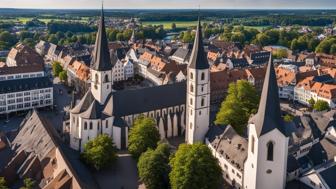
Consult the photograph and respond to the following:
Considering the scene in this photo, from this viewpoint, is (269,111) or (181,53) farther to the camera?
(181,53)

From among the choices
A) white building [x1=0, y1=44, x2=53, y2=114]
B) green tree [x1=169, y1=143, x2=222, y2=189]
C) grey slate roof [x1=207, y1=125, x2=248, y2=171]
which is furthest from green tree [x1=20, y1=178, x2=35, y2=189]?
white building [x1=0, y1=44, x2=53, y2=114]

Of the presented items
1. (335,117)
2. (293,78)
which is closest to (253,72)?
(293,78)

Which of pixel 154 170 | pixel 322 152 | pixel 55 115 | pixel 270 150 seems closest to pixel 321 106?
pixel 322 152

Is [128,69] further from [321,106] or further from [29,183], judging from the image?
[29,183]

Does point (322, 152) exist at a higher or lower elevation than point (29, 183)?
higher

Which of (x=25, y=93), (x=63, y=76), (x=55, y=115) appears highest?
(x=63, y=76)

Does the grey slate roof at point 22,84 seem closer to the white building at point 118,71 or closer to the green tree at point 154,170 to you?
→ the white building at point 118,71
